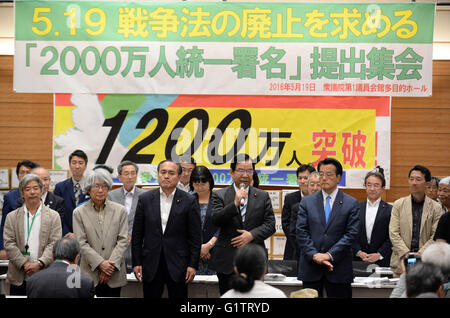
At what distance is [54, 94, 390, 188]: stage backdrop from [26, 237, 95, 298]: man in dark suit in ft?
9.77

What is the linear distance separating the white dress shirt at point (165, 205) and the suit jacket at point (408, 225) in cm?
212

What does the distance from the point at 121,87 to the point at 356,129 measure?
2580 millimetres

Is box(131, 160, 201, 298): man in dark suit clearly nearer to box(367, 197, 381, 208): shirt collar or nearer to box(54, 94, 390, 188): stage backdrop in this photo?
box(54, 94, 390, 188): stage backdrop

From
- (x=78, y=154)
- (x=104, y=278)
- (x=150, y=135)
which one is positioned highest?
(x=150, y=135)

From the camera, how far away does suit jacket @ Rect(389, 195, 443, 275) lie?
17.8 ft

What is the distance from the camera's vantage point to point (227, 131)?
6.49 meters

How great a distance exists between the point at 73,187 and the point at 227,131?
1.73 metres

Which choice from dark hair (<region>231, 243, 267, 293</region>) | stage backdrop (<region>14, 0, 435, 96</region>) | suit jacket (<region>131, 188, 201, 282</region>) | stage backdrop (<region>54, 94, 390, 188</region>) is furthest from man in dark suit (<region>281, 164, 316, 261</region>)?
dark hair (<region>231, 243, 267, 293</region>)

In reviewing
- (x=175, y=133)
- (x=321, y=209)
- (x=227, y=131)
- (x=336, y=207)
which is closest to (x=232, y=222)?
(x=321, y=209)

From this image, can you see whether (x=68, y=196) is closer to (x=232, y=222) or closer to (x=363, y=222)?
(x=232, y=222)

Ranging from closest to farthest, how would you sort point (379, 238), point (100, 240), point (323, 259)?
1. point (323, 259)
2. point (100, 240)
3. point (379, 238)

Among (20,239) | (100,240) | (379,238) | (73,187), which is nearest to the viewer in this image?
(100,240)
